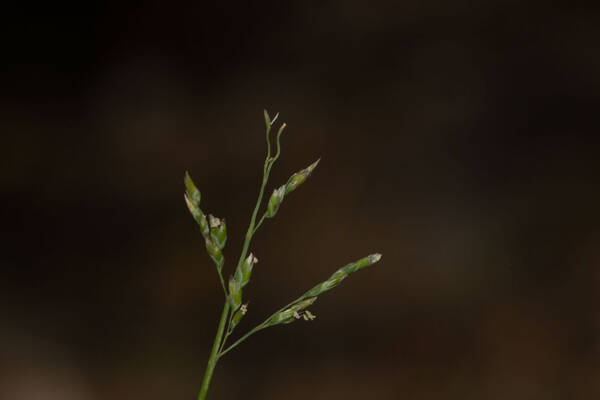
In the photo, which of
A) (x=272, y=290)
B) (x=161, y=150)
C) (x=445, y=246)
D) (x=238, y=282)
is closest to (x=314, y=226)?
(x=272, y=290)

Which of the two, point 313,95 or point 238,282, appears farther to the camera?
point 313,95

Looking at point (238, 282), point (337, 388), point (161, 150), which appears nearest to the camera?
point (238, 282)

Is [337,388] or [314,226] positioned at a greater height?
[314,226]

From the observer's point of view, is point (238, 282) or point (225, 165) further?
point (225, 165)

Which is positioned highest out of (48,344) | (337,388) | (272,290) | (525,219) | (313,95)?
(313,95)

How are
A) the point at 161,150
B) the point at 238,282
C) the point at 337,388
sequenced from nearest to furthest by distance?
the point at 238,282 < the point at 337,388 < the point at 161,150

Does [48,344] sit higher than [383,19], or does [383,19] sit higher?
[383,19]

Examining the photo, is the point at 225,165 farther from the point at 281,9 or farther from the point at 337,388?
the point at 337,388

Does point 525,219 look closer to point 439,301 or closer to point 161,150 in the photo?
point 439,301

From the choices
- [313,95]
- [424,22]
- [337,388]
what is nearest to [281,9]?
[313,95]
